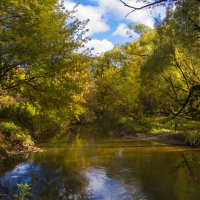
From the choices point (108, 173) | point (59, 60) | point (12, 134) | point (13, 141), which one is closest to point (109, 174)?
point (108, 173)

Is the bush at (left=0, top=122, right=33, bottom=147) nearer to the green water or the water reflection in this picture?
the green water

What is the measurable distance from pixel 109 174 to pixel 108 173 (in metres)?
0.27

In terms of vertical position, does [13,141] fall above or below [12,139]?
below

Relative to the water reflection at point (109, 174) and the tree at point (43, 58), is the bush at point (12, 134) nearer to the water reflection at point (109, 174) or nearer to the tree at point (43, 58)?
the water reflection at point (109, 174)

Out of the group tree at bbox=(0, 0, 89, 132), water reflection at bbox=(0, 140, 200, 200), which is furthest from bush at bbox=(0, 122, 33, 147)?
tree at bbox=(0, 0, 89, 132)

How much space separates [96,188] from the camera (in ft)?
56.8

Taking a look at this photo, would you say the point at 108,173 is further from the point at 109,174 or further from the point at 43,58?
the point at 43,58

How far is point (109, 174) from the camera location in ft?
66.3

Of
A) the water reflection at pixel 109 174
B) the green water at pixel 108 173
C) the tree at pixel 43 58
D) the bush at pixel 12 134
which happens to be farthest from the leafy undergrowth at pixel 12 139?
the tree at pixel 43 58

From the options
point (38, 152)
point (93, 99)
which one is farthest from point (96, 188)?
point (93, 99)

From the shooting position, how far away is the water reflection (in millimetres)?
16297

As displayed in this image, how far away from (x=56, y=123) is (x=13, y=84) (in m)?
3.37

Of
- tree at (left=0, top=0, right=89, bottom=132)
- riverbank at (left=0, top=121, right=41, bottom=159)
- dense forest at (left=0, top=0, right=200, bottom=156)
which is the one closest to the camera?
dense forest at (left=0, top=0, right=200, bottom=156)

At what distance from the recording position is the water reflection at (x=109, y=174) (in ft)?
53.5
